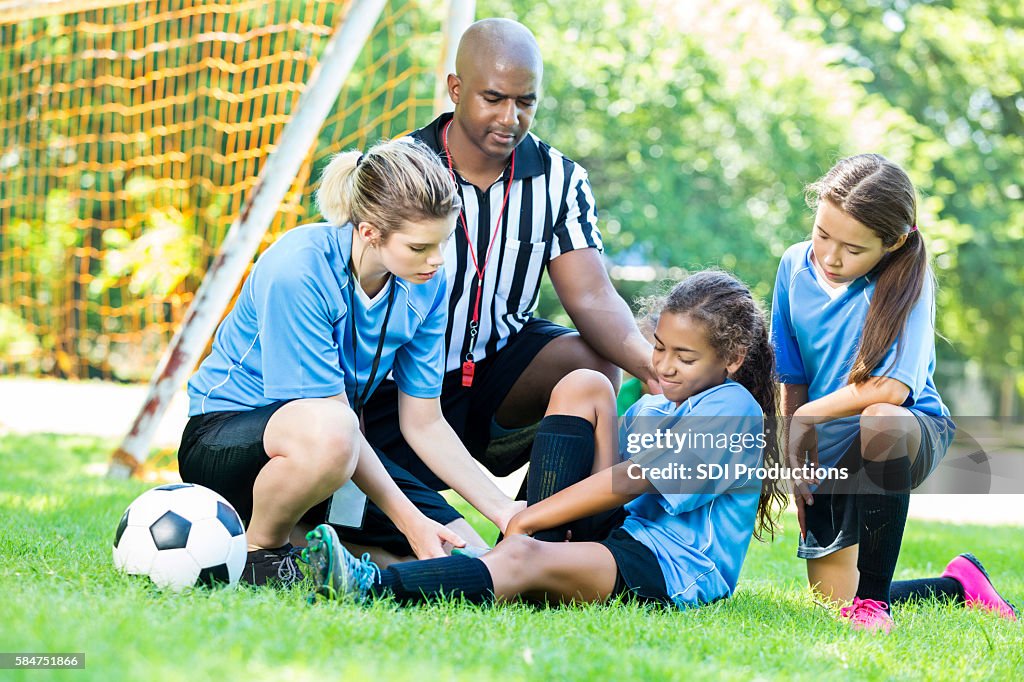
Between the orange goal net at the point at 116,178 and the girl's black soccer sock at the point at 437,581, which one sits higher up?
A: the orange goal net at the point at 116,178

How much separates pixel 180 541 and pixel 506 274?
1659mm

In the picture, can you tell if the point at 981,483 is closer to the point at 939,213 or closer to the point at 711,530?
the point at 711,530

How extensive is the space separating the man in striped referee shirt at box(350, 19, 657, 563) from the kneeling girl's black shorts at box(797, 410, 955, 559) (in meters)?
0.76

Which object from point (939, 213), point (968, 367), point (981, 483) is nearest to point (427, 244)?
point (981, 483)

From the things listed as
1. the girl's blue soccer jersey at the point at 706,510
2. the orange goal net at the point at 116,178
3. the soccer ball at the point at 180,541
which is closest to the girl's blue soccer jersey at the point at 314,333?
the soccer ball at the point at 180,541

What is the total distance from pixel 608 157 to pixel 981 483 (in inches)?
583

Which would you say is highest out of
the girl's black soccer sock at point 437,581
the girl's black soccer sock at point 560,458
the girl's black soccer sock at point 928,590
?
the girl's black soccer sock at point 560,458

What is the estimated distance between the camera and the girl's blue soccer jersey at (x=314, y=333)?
9.53 feet

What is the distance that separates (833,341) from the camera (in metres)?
3.19

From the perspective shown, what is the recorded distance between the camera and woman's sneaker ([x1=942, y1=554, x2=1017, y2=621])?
3311 millimetres

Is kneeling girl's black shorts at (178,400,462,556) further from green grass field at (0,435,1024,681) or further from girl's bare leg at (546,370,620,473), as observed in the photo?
girl's bare leg at (546,370,620,473)

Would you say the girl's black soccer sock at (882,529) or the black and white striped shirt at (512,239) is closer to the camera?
the girl's black soccer sock at (882,529)

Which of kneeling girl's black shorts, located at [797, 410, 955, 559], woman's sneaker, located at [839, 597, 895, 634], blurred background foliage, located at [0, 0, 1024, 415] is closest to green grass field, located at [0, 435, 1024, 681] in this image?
woman's sneaker, located at [839, 597, 895, 634]

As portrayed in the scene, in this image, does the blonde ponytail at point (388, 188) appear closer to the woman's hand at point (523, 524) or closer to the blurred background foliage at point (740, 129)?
the woman's hand at point (523, 524)
